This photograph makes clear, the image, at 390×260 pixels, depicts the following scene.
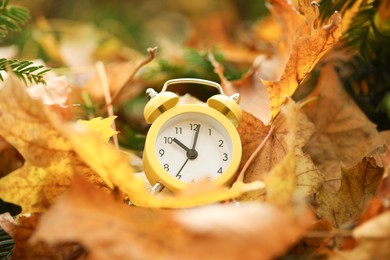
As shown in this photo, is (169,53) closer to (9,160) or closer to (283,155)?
(9,160)

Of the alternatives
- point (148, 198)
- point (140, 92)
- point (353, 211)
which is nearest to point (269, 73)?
point (140, 92)

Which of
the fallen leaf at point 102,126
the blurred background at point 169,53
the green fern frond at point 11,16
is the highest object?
the green fern frond at point 11,16

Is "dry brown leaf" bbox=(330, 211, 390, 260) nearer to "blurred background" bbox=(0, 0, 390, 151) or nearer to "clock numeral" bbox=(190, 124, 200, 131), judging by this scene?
"clock numeral" bbox=(190, 124, 200, 131)

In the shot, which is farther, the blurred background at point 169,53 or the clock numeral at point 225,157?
the blurred background at point 169,53

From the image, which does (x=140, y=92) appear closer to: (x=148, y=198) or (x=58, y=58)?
(x=58, y=58)

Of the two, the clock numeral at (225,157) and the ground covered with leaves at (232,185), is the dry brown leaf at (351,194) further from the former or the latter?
the clock numeral at (225,157)

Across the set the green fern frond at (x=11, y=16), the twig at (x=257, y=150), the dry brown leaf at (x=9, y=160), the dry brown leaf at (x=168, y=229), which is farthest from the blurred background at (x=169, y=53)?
the dry brown leaf at (x=168, y=229)

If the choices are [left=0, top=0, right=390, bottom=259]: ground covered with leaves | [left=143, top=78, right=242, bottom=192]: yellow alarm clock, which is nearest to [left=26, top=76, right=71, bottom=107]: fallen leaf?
[left=0, top=0, right=390, bottom=259]: ground covered with leaves
